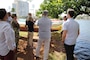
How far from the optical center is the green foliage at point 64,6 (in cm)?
2026

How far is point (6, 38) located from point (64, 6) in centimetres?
1706

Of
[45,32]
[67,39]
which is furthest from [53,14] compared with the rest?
[67,39]

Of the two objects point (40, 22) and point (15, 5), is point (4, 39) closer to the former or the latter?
point (40, 22)

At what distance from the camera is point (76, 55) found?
8.49 meters

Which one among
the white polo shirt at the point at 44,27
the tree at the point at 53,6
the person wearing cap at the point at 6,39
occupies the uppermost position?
the person wearing cap at the point at 6,39

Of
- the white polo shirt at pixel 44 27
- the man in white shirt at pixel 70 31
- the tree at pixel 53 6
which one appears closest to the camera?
the man in white shirt at pixel 70 31

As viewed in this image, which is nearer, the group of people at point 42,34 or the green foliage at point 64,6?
the group of people at point 42,34

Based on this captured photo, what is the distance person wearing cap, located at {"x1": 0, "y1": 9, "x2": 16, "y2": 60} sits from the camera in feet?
12.8

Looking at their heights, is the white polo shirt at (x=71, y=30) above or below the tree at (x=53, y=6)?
above

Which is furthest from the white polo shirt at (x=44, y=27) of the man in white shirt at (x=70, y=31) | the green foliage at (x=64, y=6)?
the green foliage at (x=64, y=6)

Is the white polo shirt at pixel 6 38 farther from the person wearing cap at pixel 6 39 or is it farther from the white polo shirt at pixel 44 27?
the white polo shirt at pixel 44 27

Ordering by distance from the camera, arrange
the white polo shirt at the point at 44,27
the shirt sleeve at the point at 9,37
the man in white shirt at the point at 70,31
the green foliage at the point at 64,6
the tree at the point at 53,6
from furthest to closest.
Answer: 1. the tree at the point at 53,6
2. the green foliage at the point at 64,6
3. the white polo shirt at the point at 44,27
4. the man in white shirt at the point at 70,31
5. the shirt sleeve at the point at 9,37

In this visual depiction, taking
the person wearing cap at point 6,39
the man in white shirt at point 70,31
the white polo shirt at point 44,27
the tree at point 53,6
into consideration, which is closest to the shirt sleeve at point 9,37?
the person wearing cap at point 6,39

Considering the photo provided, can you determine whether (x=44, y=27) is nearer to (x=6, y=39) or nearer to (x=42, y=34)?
(x=42, y=34)
